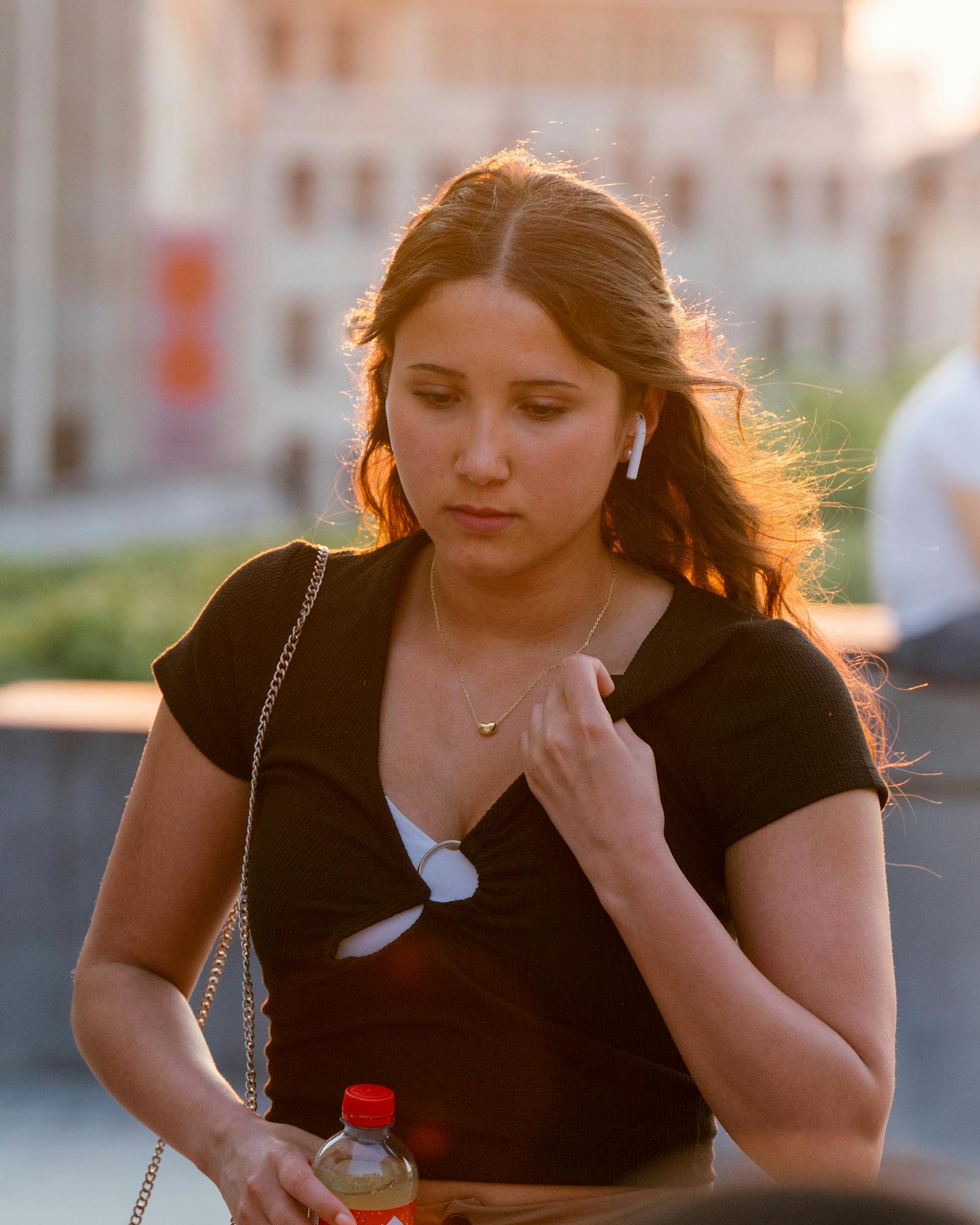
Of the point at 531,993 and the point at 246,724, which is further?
the point at 246,724

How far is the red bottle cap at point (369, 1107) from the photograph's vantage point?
1.65 meters

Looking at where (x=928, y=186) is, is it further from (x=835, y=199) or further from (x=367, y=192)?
(x=367, y=192)

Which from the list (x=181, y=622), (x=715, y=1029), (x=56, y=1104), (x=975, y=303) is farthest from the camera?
(x=181, y=622)

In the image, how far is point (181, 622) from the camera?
1127 centimetres

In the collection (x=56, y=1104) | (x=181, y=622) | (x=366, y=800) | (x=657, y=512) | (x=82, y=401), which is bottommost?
(x=82, y=401)

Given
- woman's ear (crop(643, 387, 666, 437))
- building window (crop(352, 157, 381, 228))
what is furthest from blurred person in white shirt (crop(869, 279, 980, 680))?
building window (crop(352, 157, 381, 228))

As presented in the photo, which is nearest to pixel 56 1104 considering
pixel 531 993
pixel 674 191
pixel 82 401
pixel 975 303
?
pixel 531 993

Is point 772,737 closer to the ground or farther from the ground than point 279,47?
closer to the ground

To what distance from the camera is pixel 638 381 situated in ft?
6.70

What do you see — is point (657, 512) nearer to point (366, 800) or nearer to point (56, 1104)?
point (366, 800)

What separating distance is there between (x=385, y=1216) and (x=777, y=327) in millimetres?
40527

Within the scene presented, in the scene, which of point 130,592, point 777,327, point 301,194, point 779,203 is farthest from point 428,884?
point 779,203

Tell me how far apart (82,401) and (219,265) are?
4284 mm

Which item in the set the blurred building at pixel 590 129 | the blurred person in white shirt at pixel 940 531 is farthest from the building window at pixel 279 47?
the blurred person in white shirt at pixel 940 531
